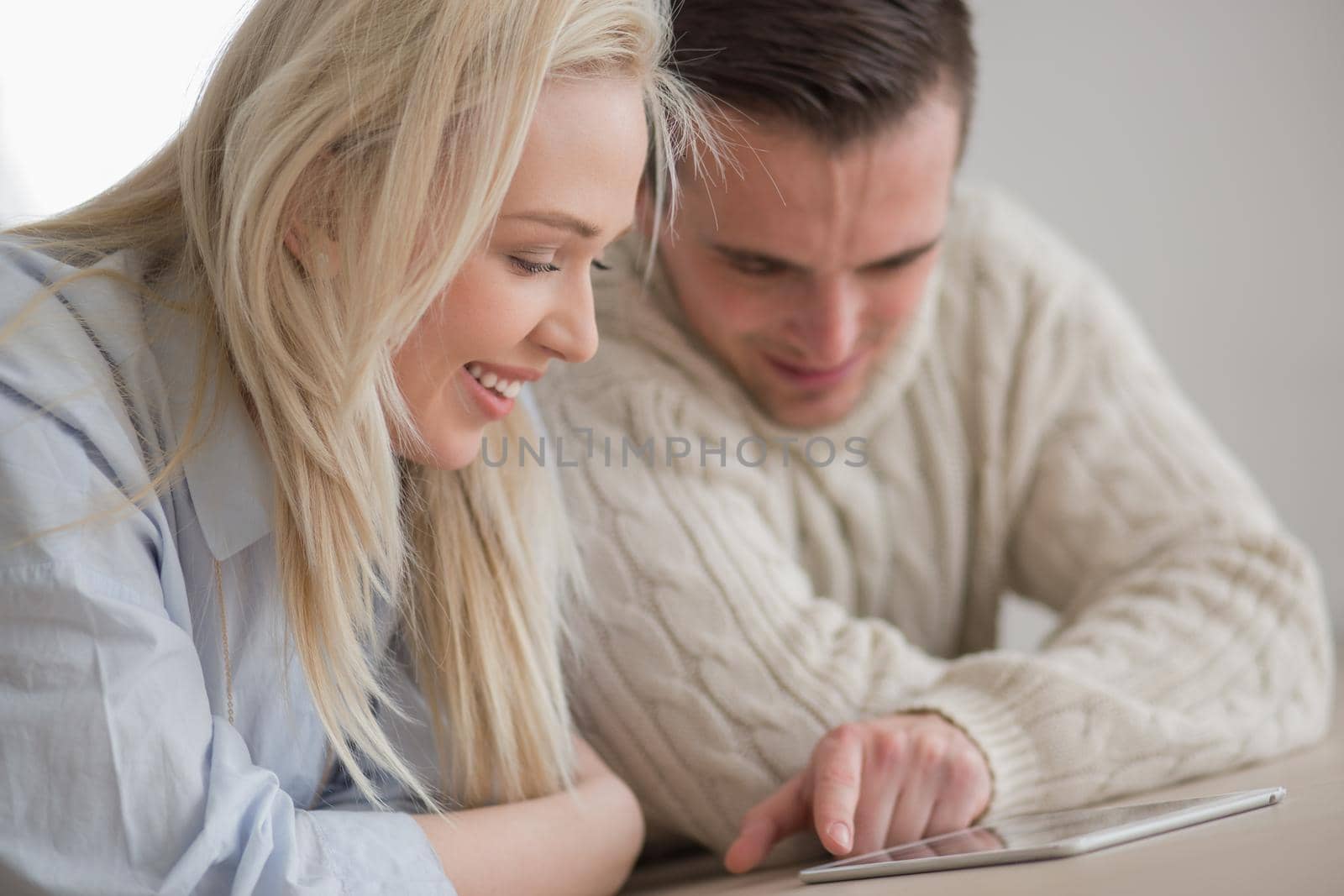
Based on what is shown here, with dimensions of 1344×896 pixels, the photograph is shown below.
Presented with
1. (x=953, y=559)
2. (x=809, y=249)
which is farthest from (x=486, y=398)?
(x=953, y=559)

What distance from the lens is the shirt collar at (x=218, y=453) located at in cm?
69

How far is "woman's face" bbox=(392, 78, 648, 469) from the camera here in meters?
0.70

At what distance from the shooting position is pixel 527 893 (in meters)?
0.75

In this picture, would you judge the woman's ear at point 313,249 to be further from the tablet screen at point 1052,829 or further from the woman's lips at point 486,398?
the tablet screen at point 1052,829

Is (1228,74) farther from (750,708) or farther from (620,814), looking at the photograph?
(620,814)

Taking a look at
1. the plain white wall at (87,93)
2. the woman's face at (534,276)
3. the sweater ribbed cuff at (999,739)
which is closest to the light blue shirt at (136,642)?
the woman's face at (534,276)

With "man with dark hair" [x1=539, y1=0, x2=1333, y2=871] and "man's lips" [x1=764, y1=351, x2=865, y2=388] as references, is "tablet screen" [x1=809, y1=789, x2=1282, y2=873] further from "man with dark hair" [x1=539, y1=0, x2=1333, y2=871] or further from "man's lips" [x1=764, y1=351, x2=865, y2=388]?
"man's lips" [x1=764, y1=351, x2=865, y2=388]

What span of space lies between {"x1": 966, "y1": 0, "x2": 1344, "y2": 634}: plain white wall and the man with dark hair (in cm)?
71

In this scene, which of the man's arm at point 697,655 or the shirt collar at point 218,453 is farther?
the man's arm at point 697,655

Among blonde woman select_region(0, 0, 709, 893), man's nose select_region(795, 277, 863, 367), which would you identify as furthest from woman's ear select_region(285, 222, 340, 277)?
man's nose select_region(795, 277, 863, 367)

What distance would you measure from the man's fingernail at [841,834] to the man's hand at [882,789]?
0.7 inches

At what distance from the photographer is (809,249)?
0.99m

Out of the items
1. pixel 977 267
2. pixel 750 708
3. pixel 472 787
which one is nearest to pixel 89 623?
pixel 472 787

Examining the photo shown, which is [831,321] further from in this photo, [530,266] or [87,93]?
[87,93]
